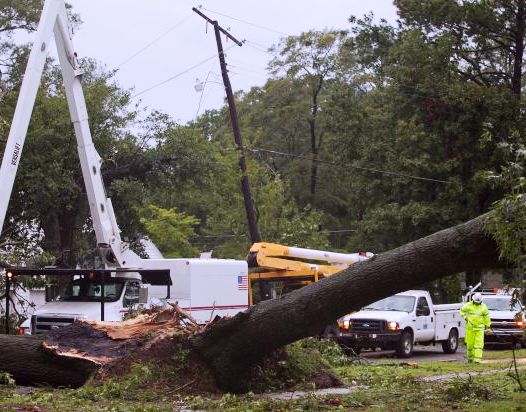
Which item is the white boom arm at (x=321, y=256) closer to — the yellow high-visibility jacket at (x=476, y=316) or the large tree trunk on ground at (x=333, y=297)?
the yellow high-visibility jacket at (x=476, y=316)

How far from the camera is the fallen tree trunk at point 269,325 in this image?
10.0m

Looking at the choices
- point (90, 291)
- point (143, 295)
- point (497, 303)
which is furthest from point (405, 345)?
point (90, 291)

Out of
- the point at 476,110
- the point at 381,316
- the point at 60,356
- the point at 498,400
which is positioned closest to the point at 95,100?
the point at 381,316

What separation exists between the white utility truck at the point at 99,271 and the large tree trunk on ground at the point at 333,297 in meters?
6.06

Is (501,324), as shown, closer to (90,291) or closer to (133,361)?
(90,291)

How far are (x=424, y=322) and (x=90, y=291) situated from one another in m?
9.30

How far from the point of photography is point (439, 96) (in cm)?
3462

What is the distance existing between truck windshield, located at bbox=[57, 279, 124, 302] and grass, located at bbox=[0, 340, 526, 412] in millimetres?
6963

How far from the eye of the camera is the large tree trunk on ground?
9.92m

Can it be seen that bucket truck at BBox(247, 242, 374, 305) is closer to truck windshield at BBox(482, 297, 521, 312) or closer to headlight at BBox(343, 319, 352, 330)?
headlight at BBox(343, 319, 352, 330)

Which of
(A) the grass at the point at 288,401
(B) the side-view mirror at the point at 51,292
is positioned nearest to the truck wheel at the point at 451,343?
(B) the side-view mirror at the point at 51,292

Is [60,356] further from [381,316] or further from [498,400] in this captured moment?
[381,316]

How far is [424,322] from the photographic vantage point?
23453 mm

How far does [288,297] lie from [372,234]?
26.5 m
